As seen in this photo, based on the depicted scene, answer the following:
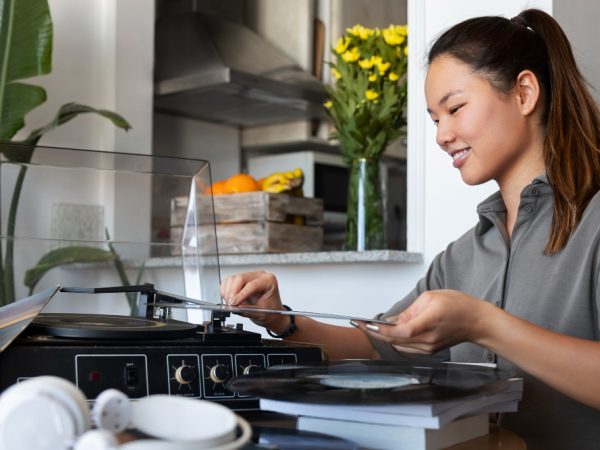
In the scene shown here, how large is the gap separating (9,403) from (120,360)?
280 mm

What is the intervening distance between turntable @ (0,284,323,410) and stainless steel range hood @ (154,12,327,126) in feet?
7.23

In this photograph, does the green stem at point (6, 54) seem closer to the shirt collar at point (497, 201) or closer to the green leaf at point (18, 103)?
the green leaf at point (18, 103)

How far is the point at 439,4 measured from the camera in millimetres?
1896

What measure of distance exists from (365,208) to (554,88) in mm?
892

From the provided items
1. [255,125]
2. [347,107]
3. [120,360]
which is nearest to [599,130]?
[120,360]

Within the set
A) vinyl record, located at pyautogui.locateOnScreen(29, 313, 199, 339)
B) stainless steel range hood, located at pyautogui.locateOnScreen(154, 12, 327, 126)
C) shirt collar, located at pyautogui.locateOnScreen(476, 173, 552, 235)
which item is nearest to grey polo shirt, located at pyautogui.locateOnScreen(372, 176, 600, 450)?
shirt collar, located at pyautogui.locateOnScreen(476, 173, 552, 235)

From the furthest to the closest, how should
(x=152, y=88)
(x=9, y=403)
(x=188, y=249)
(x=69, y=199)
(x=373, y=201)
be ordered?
(x=152, y=88) → (x=373, y=201) → (x=69, y=199) → (x=188, y=249) → (x=9, y=403)

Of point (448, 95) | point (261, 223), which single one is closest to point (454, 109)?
point (448, 95)

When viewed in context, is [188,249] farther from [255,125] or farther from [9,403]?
[255,125]

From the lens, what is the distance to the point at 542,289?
120 cm

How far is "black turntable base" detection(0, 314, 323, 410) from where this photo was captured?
0.78 meters

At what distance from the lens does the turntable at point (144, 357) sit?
2.56 feet

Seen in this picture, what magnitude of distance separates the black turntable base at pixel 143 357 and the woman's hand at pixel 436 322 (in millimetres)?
145

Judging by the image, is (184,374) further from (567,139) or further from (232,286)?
(567,139)
